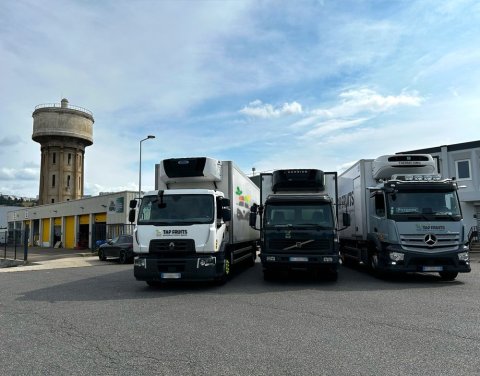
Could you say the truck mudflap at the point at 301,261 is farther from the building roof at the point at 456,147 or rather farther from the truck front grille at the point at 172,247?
the building roof at the point at 456,147

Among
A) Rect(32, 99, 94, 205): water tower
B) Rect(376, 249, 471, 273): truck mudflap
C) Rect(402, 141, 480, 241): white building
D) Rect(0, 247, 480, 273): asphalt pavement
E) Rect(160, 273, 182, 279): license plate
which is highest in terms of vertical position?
Rect(32, 99, 94, 205): water tower

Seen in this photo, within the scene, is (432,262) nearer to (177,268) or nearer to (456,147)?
(177,268)

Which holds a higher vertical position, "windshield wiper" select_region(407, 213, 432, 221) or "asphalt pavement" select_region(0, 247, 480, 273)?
"windshield wiper" select_region(407, 213, 432, 221)

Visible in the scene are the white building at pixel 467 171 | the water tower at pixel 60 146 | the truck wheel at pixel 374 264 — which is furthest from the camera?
the water tower at pixel 60 146

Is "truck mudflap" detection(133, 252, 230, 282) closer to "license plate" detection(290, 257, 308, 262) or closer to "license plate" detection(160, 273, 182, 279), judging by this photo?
"license plate" detection(160, 273, 182, 279)

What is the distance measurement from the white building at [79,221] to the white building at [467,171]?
77.4 feet

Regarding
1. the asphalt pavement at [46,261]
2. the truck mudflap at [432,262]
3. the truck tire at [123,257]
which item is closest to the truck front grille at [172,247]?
the truck mudflap at [432,262]

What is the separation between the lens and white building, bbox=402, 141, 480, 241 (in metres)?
28.0

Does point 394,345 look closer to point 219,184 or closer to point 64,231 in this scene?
point 219,184

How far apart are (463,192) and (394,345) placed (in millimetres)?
26475

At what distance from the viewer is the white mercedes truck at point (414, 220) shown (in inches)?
442

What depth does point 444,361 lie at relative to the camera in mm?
4879

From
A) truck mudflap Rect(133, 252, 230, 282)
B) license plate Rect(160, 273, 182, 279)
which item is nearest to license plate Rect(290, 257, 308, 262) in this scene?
truck mudflap Rect(133, 252, 230, 282)

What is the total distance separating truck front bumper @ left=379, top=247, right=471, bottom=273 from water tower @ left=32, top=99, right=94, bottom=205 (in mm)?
57322
